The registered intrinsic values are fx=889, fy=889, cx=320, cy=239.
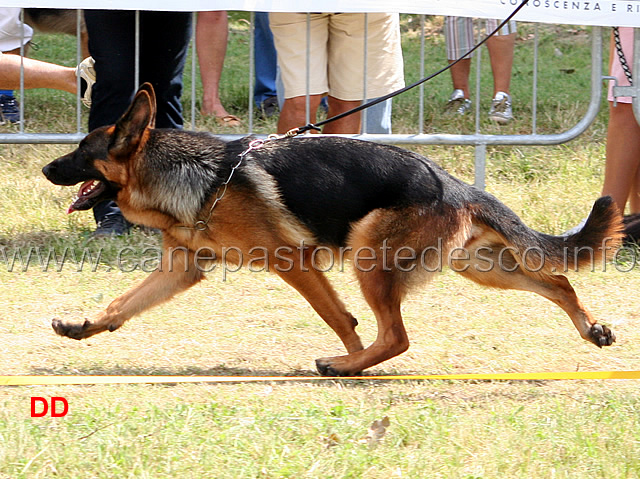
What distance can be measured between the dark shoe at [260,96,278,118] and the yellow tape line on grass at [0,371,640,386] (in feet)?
15.3

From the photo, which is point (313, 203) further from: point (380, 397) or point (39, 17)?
point (39, 17)

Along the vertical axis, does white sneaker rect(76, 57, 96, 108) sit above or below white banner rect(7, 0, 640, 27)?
below

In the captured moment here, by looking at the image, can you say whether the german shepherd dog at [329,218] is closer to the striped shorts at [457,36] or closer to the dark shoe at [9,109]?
the dark shoe at [9,109]

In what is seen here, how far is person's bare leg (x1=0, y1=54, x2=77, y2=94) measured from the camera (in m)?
5.96

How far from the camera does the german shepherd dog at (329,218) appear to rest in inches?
150

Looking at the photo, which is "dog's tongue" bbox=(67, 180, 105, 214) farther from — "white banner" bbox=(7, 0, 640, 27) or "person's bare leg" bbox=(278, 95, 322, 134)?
"person's bare leg" bbox=(278, 95, 322, 134)

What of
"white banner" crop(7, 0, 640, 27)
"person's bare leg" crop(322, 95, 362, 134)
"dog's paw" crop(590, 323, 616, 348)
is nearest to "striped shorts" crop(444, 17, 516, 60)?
"person's bare leg" crop(322, 95, 362, 134)

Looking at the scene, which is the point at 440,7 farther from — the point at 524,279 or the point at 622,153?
the point at 524,279

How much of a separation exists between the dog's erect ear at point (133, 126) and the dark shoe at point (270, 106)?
4250 mm

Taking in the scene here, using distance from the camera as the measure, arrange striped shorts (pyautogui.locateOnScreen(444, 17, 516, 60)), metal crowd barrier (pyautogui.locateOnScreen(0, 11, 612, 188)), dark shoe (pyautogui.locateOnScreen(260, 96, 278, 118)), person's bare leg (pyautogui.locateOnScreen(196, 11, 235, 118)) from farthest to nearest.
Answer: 1. striped shorts (pyautogui.locateOnScreen(444, 17, 516, 60))
2. dark shoe (pyautogui.locateOnScreen(260, 96, 278, 118))
3. person's bare leg (pyautogui.locateOnScreen(196, 11, 235, 118))
4. metal crowd barrier (pyautogui.locateOnScreen(0, 11, 612, 188))

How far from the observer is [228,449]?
2.93m

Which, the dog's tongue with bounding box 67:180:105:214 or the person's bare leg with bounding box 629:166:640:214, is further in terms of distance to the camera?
the person's bare leg with bounding box 629:166:640:214

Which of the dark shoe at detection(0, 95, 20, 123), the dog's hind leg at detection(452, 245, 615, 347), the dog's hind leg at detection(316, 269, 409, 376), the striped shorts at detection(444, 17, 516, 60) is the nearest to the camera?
the dog's hind leg at detection(316, 269, 409, 376)

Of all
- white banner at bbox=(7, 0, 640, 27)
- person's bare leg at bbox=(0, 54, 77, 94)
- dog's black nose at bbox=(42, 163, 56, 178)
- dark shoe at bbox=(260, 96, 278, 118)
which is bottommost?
dark shoe at bbox=(260, 96, 278, 118)
